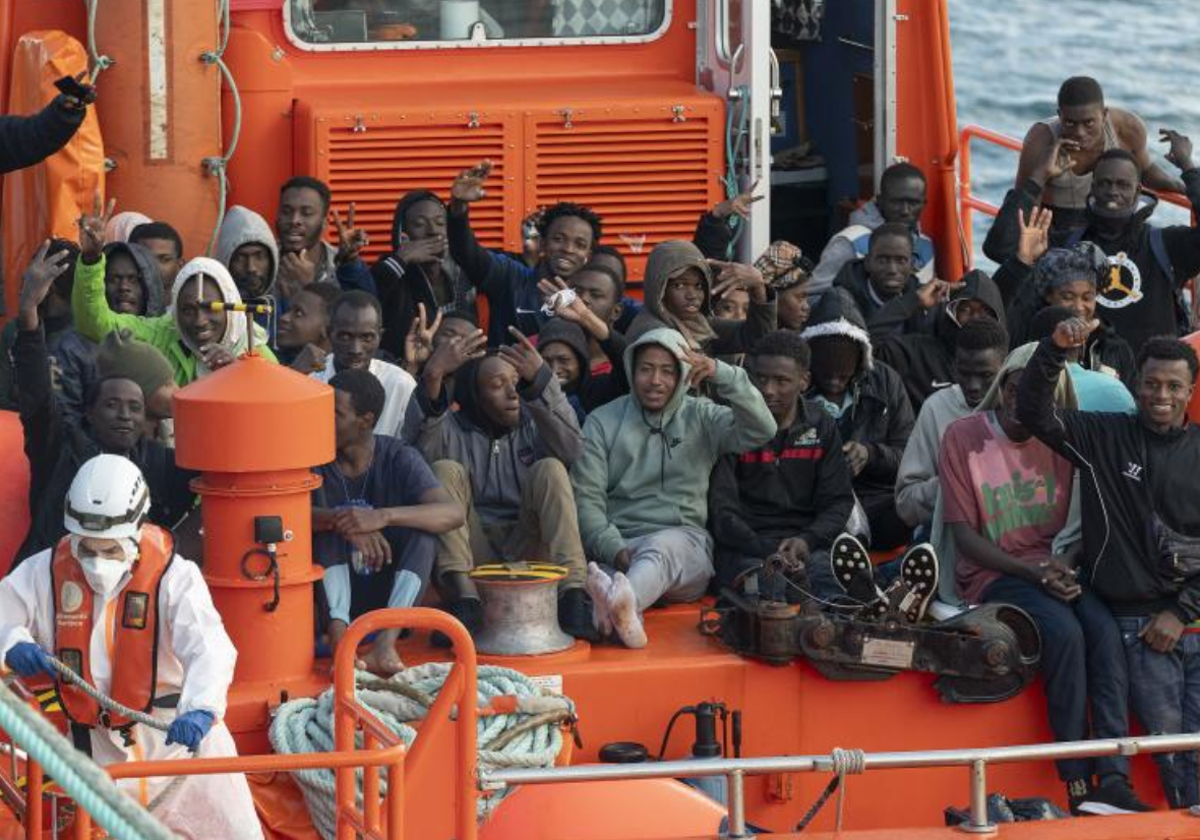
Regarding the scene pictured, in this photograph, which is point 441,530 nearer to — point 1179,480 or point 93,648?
point 93,648

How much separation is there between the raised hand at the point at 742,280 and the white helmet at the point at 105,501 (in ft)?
10.6

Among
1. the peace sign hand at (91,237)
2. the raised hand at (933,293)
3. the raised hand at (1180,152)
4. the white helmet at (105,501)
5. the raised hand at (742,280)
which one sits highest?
the raised hand at (1180,152)

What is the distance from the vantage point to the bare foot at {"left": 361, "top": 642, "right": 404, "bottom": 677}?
27.9 ft

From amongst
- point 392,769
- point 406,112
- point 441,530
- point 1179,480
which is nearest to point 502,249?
point 406,112

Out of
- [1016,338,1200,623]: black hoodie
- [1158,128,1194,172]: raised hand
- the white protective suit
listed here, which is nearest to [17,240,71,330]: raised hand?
the white protective suit

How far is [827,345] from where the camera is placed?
970 centimetres

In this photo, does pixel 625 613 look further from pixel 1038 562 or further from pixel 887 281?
pixel 887 281

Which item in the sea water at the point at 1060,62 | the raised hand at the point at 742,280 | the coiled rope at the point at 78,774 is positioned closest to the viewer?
the coiled rope at the point at 78,774

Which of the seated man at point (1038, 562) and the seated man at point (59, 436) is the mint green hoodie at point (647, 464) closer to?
the seated man at point (1038, 562)

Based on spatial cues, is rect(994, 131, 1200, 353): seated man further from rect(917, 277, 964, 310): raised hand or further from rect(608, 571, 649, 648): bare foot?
rect(608, 571, 649, 648): bare foot

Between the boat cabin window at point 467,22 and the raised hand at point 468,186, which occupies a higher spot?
the boat cabin window at point 467,22

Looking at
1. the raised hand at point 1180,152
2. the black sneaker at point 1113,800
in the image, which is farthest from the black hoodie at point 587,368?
the raised hand at point 1180,152

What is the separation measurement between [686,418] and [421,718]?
1670mm

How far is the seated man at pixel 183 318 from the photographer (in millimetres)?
9172
